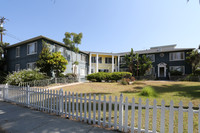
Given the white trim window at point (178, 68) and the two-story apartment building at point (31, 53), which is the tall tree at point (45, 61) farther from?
the white trim window at point (178, 68)

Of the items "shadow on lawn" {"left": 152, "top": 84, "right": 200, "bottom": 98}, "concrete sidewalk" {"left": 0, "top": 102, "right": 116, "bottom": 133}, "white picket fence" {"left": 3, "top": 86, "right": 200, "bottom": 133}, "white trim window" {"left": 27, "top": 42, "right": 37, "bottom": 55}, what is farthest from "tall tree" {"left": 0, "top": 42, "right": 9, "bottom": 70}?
"shadow on lawn" {"left": 152, "top": 84, "right": 200, "bottom": 98}

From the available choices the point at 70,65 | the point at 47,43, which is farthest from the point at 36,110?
the point at 70,65

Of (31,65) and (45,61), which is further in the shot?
(31,65)

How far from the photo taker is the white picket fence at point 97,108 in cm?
288

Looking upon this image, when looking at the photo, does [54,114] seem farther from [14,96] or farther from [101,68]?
[101,68]

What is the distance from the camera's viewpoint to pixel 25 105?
6012 mm

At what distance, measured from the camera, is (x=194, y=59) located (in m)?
20.1

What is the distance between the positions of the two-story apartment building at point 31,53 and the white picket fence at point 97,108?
34.6 feet

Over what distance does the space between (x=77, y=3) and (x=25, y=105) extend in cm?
898

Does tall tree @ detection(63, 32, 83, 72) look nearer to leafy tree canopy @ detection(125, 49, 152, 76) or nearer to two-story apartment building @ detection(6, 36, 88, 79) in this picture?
two-story apartment building @ detection(6, 36, 88, 79)

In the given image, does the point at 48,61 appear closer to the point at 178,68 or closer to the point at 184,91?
the point at 184,91

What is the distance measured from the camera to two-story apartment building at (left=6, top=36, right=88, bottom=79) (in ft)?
54.3

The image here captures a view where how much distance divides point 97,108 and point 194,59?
2307 cm

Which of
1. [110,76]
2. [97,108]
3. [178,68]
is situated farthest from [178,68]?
[97,108]
